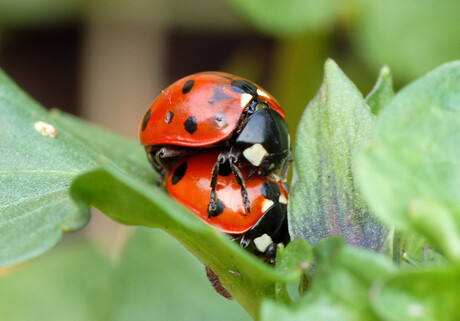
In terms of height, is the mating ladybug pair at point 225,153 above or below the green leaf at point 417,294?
below

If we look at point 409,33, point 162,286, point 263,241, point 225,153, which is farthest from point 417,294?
point 409,33

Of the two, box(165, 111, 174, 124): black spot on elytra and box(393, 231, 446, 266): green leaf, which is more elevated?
box(393, 231, 446, 266): green leaf

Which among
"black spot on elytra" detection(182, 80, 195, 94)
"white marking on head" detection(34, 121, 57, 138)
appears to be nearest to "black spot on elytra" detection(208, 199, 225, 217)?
"black spot on elytra" detection(182, 80, 195, 94)

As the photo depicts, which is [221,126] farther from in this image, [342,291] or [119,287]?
[119,287]

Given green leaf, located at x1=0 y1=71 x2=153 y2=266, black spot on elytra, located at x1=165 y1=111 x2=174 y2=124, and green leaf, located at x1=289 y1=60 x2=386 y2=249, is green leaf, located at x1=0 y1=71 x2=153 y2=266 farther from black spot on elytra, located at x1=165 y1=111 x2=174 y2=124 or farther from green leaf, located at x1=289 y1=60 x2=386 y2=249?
green leaf, located at x1=289 y1=60 x2=386 y2=249

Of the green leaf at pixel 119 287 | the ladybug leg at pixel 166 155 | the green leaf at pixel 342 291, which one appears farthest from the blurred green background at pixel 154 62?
the green leaf at pixel 342 291

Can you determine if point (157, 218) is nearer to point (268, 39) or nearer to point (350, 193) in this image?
point (350, 193)

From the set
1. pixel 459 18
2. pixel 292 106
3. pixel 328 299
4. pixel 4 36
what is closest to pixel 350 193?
pixel 328 299

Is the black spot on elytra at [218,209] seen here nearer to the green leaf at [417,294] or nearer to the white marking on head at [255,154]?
the white marking on head at [255,154]
